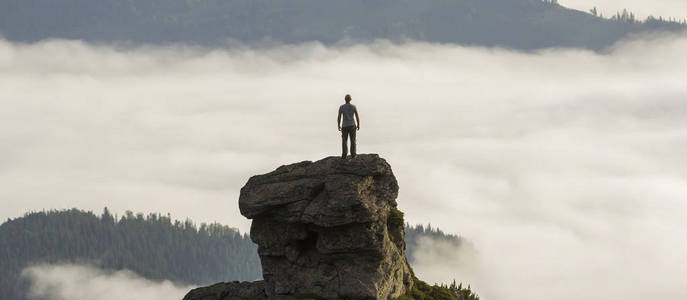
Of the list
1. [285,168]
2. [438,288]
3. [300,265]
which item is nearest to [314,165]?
[285,168]

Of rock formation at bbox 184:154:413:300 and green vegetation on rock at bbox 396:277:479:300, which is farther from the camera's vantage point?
green vegetation on rock at bbox 396:277:479:300

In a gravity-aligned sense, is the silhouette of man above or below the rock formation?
above

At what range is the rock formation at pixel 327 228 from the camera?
247 feet

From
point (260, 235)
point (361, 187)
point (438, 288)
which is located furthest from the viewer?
point (438, 288)

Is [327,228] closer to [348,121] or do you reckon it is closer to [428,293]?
[348,121]

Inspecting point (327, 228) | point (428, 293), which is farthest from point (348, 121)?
point (428, 293)

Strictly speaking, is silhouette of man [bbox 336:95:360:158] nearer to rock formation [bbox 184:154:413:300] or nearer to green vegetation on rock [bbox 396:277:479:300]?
rock formation [bbox 184:154:413:300]

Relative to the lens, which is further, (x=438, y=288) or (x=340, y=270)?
(x=438, y=288)

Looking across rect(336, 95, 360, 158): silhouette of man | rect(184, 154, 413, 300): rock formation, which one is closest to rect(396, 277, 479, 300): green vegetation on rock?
rect(184, 154, 413, 300): rock formation

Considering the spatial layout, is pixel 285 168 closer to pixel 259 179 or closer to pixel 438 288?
pixel 259 179

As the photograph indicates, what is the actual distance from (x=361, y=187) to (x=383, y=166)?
3.30m

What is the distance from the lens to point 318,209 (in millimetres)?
75312

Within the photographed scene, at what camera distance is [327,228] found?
3031 inches

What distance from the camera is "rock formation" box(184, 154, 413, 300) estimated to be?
75.4 m
